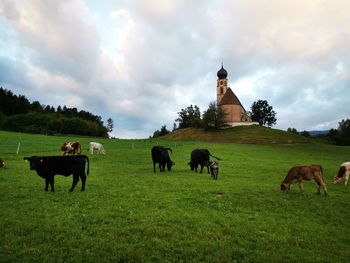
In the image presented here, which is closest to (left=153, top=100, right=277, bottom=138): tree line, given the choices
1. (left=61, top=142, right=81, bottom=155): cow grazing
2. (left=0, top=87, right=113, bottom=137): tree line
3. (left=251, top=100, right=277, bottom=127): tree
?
(left=251, top=100, right=277, bottom=127): tree

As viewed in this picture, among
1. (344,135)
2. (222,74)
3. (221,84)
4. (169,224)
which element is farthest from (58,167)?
(222,74)

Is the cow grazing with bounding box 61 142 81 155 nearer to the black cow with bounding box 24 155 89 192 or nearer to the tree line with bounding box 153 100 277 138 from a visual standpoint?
the black cow with bounding box 24 155 89 192

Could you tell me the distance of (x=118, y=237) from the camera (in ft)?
31.1

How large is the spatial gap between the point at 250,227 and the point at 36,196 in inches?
354

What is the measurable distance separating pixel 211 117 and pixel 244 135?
13816 millimetres

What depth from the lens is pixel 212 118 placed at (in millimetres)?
115312

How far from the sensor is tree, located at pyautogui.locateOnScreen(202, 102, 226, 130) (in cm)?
11525

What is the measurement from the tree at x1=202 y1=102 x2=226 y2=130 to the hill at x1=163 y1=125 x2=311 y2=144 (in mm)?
2428

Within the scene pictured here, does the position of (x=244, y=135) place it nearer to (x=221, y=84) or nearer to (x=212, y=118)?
(x=212, y=118)

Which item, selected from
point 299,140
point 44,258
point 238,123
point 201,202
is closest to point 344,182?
point 201,202

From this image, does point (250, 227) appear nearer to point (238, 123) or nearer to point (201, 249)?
Result: point (201, 249)

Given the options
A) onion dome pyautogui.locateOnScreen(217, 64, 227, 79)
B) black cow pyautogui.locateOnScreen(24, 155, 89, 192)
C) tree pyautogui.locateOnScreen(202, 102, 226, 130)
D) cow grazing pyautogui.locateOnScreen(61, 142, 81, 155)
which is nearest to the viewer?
black cow pyautogui.locateOnScreen(24, 155, 89, 192)

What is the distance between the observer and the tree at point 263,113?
159 metres

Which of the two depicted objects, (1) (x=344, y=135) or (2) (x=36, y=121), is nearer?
(1) (x=344, y=135)
